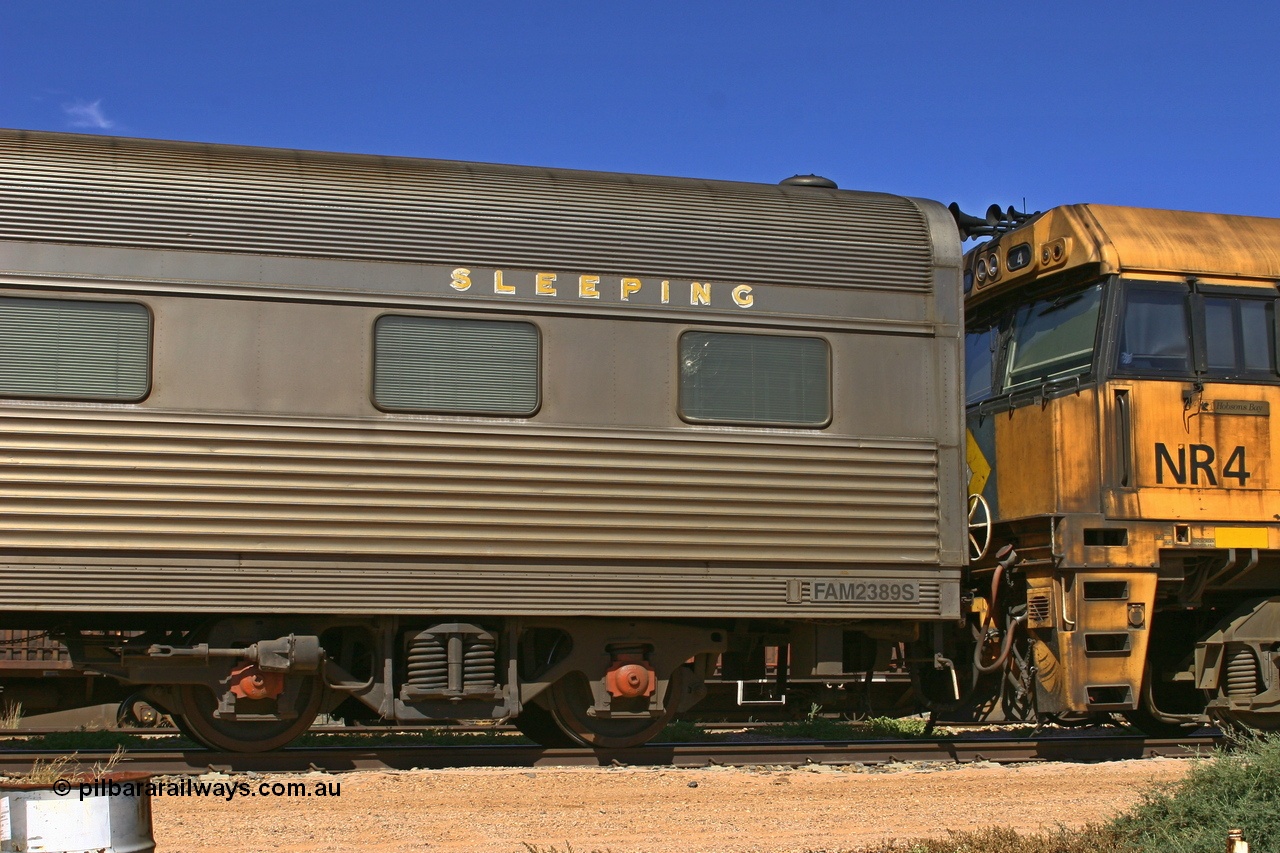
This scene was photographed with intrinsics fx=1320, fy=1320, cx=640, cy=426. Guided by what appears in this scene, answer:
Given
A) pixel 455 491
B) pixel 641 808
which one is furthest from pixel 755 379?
pixel 641 808

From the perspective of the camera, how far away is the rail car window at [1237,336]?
355 inches

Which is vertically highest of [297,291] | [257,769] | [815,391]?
[297,291]

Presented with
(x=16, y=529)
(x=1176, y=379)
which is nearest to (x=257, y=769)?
(x=16, y=529)

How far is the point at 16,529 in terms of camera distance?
7375 mm

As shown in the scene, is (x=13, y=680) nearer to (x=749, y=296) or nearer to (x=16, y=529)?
(x=16, y=529)

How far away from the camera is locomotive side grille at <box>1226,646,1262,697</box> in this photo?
895 cm

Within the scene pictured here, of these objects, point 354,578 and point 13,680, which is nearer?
point 354,578

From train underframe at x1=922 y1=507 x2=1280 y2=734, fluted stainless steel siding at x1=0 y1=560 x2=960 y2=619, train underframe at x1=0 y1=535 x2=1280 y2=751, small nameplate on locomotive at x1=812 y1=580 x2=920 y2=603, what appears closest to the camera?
fluted stainless steel siding at x1=0 y1=560 x2=960 y2=619

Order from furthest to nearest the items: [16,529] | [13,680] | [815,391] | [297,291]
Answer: [13,680]
[815,391]
[297,291]
[16,529]

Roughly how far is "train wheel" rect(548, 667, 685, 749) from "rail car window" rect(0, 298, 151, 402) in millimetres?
3161

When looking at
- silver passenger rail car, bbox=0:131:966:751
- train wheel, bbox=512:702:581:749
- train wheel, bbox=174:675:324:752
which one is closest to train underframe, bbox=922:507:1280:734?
silver passenger rail car, bbox=0:131:966:751

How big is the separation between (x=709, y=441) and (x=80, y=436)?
3691 mm

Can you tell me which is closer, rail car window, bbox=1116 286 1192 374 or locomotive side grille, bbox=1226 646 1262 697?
rail car window, bbox=1116 286 1192 374

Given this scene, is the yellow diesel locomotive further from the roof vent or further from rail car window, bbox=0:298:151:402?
rail car window, bbox=0:298:151:402
